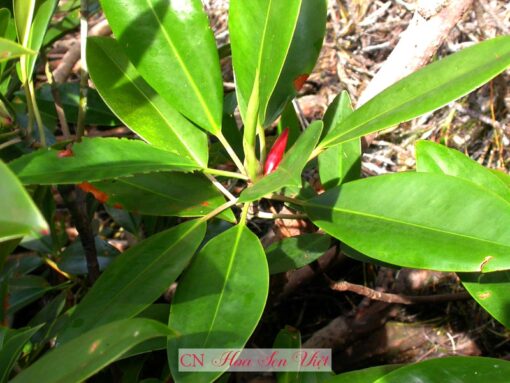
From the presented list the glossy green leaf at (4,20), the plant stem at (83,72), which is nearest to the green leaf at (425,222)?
the plant stem at (83,72)

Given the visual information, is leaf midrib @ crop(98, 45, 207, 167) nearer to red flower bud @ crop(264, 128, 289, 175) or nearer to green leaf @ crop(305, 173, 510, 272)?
red flower bud @ crop(264, 128, 289, 175)

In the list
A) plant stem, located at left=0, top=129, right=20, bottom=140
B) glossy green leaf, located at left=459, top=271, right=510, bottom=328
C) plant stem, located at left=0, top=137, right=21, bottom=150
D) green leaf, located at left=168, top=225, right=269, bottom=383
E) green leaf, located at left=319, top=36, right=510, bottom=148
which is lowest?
glossy green leaf, located at left=459, top=271, right=510, bottom=328

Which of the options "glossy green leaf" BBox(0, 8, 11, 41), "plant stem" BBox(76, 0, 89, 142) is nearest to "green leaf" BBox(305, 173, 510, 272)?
"plant stem" BBox(76, 0, 89, 142)

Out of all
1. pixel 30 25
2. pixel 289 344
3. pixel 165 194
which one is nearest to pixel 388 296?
pixel 289 344

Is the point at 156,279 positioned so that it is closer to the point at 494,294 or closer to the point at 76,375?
the point at 76,375

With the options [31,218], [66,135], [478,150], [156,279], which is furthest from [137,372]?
[478,150]

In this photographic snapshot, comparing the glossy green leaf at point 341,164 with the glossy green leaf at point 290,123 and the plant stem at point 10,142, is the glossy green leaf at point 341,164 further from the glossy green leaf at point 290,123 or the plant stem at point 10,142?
the plant stem at point 10,142
